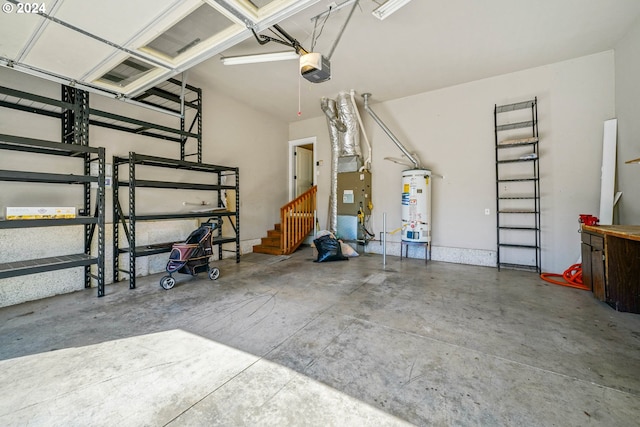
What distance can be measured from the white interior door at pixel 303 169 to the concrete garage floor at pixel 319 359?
4.19 metres

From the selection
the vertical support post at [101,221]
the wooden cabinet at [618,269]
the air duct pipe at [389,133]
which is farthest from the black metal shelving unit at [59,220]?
the wooden cabinet at [618,269]

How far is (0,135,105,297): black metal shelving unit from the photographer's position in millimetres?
2422

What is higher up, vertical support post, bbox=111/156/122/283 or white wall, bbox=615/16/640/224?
white wall, bbox=615/16/640/224

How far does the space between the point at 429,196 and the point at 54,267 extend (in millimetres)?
5353

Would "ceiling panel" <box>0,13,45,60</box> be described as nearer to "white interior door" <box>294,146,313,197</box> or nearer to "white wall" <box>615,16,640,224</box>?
"white interior door" <box>294,146,313,197</box>

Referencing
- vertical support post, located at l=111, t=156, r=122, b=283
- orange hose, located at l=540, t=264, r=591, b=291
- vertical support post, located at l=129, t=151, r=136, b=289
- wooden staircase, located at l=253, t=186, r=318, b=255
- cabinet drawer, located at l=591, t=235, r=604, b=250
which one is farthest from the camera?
wooden staircase, located at l=253, t=186, r=318, b=255

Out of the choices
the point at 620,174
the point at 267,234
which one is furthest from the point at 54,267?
the point at 620,174

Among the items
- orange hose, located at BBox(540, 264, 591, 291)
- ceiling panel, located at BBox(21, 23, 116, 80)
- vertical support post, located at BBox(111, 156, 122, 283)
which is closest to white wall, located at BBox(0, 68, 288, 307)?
vertical support post, located at BBox(111, 156, 122, 283)

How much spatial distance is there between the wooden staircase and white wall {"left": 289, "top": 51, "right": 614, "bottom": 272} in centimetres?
159

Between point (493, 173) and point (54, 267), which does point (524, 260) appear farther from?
point (54, 267)

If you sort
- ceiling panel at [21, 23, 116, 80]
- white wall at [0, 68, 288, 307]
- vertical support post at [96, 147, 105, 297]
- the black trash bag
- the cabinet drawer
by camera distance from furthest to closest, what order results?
the black trash bag, vertical support post at [96, 147, 105, 297], white wall at [0, 68, 288, 307], the cabinet drawer, ceiling panel at [21, 23, 116, 80]

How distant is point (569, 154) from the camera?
157 inches

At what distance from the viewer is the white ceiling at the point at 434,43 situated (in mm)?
2928

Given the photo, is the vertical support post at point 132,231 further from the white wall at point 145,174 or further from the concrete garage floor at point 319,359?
the white wall at point 145,174
